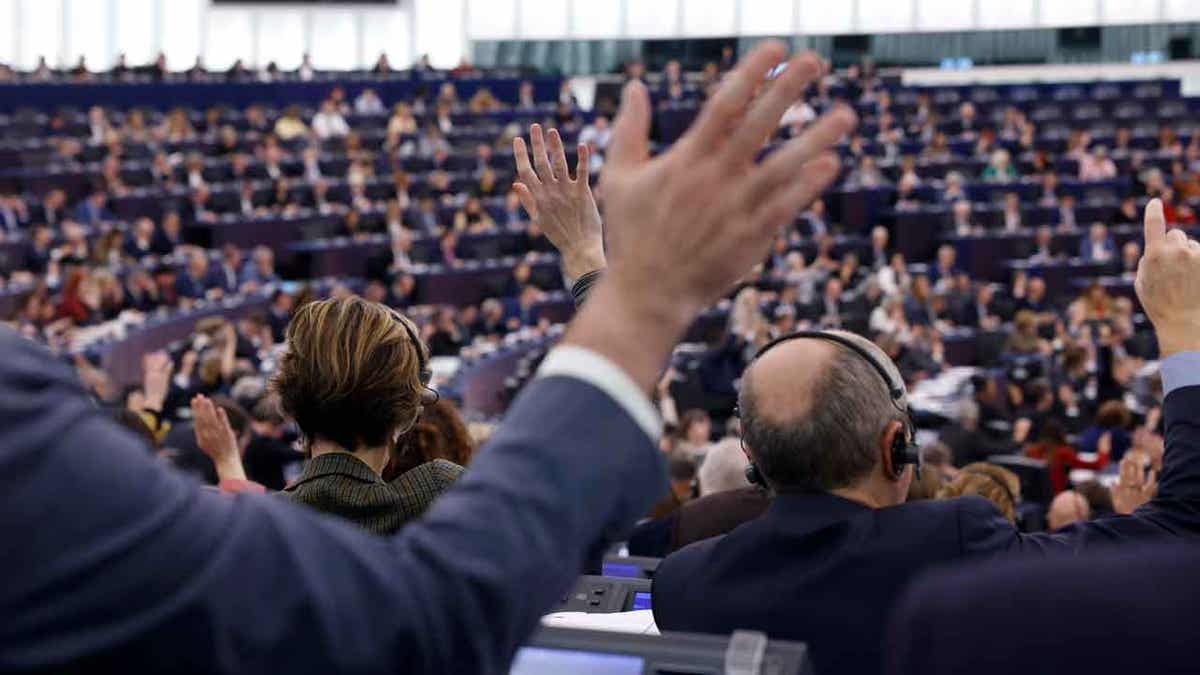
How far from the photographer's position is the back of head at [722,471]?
4090mm

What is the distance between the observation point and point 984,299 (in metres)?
12.3

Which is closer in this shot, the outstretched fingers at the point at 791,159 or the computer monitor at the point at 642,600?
the outstretched fingers at the point at 791,159

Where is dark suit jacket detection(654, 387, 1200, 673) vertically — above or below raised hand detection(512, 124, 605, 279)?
below

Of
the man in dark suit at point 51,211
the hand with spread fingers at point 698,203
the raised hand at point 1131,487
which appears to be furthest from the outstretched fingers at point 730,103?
the man in dark suit at point 51,211

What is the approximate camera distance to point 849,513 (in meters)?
1.70

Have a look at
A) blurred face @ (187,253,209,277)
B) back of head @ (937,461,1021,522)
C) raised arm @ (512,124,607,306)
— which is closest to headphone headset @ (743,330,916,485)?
raised arm @ (512,124,607,306)

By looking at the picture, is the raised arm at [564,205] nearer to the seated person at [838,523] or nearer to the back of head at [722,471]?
the seated person at [838,523]

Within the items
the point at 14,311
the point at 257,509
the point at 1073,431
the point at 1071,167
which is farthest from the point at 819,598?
the point at 1071,167

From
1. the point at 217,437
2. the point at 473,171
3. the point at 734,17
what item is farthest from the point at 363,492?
the point at 734,17

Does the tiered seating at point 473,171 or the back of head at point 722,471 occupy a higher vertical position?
Answer: the tiered seating at point 473,171

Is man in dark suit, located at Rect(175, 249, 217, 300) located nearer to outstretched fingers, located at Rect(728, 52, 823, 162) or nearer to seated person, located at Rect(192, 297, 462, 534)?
seated person, located at Rect(192, 297, 462, 534)

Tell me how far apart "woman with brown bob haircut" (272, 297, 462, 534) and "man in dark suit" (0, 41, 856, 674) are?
3.58 feet

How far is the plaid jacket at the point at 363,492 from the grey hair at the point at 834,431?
446 millimetres

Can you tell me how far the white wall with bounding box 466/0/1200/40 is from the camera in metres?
23.8
